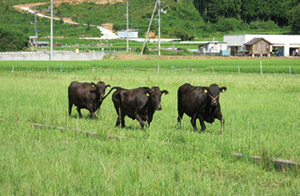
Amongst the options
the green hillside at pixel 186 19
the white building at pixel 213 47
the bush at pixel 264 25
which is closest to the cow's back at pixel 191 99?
the white building at pixel 213 47

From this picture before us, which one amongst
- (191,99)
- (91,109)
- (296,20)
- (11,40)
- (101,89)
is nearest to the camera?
(191,99)

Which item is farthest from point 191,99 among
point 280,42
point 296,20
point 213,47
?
point 296,20

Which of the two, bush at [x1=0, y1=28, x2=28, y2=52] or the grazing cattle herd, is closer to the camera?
the grazing cattle herd

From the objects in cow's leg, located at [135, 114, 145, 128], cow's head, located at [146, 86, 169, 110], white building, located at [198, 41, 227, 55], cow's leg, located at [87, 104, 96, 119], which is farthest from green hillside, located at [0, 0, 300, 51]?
cow's head, located at [146, 86, 169, 110]

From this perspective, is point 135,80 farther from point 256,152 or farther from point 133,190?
point 133,190

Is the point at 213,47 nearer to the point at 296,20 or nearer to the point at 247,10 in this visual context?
the point at 296,20

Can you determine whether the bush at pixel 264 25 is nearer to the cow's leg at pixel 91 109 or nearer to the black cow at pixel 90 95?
the black cow at pixel 90 95

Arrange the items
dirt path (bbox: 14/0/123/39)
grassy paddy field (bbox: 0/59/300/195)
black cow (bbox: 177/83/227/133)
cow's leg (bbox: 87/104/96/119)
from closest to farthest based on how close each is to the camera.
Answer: grassy paddy field (bbox: 0/59/300/195) → black cow (bbox: 177/83/227/133) → cow's leg (bbox: 87/104/96/119) → dirt path (bbox: 14/0/123/39)

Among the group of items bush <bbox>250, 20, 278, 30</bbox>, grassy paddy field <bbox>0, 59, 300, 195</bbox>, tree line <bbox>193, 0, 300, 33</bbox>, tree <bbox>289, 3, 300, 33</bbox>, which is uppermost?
tree line <bbox>193, 0, 300, 33</bbox>

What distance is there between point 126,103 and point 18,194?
5.16 meters

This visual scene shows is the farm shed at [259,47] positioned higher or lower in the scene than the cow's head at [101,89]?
higher

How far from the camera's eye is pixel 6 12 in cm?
15050

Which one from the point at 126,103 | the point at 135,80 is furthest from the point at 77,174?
the point at 135,80

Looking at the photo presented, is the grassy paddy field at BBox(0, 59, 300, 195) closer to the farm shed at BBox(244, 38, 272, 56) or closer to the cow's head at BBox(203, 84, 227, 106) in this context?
the cow's head at BBox(203, 84, 227, 106)
